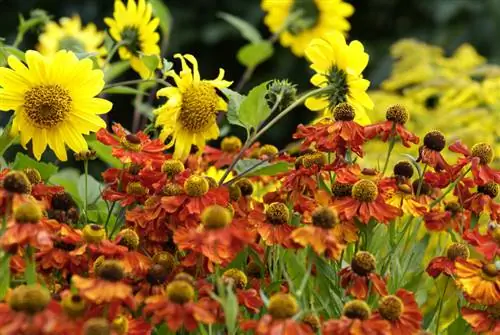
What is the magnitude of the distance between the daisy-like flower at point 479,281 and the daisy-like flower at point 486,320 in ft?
0.05

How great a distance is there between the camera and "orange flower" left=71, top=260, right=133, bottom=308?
85 centimetres

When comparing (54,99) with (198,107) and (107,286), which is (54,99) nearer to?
(198,107)

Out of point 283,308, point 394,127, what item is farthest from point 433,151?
point 283,308

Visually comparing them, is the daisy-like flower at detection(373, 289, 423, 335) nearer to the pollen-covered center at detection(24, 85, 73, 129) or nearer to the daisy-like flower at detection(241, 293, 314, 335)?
the daisy-like flower at detection(241, 293, 314, 335)

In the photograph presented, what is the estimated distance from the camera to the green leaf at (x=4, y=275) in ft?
2.98

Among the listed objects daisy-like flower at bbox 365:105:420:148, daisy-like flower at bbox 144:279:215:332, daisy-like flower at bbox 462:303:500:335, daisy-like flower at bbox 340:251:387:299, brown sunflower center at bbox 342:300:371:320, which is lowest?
daisy-like flower at bbox 144:279:215:332

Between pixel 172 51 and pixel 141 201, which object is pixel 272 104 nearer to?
pixel 141 201

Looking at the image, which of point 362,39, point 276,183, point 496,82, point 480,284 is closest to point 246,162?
point 276,183

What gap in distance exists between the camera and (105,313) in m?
0.87

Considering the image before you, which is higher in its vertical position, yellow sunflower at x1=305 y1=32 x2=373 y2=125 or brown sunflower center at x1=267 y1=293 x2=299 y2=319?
yellow sunflower at x1=305 y1=32 x2=373 y2=125

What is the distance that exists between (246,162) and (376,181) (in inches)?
8.8

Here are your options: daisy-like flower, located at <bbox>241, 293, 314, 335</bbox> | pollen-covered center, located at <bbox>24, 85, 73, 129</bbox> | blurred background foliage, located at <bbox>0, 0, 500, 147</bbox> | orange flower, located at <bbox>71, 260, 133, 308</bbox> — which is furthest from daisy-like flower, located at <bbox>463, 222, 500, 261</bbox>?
blurred background foliage, located at <bbox>0, 0, 500, 147</bbox>

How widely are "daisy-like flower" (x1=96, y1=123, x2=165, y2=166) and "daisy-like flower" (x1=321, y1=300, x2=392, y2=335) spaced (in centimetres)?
38

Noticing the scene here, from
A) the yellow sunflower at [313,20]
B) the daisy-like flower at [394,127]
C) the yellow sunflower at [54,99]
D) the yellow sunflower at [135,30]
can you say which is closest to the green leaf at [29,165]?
the yellow sunflower at [54,99]
